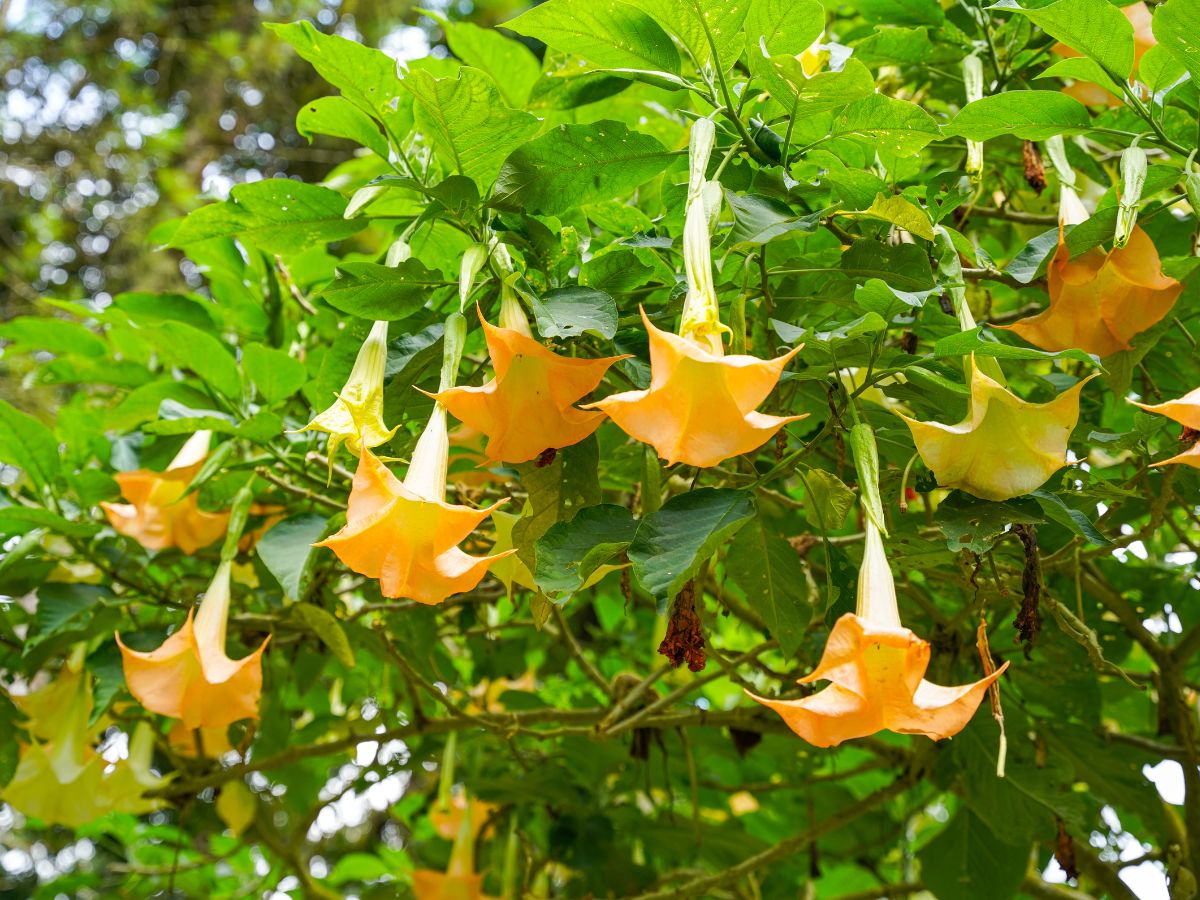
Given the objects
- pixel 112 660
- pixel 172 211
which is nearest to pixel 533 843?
pixel 112 660

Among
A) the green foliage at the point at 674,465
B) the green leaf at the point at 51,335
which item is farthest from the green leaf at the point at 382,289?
the green leaf at the point at 51,335

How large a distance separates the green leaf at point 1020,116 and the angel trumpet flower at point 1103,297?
9cm

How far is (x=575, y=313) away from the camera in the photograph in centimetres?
84

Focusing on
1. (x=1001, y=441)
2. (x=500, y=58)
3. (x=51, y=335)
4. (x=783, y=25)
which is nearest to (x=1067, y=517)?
(x=1001, y=441)

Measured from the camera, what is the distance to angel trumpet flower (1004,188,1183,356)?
0.92 m

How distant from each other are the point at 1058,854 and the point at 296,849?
1387 mm

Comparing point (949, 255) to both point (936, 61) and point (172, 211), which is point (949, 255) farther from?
point (172, 211)

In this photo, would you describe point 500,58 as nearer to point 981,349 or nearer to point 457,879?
point 981,349

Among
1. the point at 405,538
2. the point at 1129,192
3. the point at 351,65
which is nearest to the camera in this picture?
the point at 405,538

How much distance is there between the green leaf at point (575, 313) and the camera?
81 cm

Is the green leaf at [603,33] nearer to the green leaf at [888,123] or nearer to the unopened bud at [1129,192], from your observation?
the green leaf at [888,123]

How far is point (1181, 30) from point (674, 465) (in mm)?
563

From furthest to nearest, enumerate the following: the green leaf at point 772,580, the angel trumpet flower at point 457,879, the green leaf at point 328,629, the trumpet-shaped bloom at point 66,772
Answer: the angel trumpet flower at point 457,879 < the trumpet-shaped bloom at point 66,772 < the green leaf at point 328,629 < the green leaf at point 772,580

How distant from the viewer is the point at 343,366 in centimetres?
105
